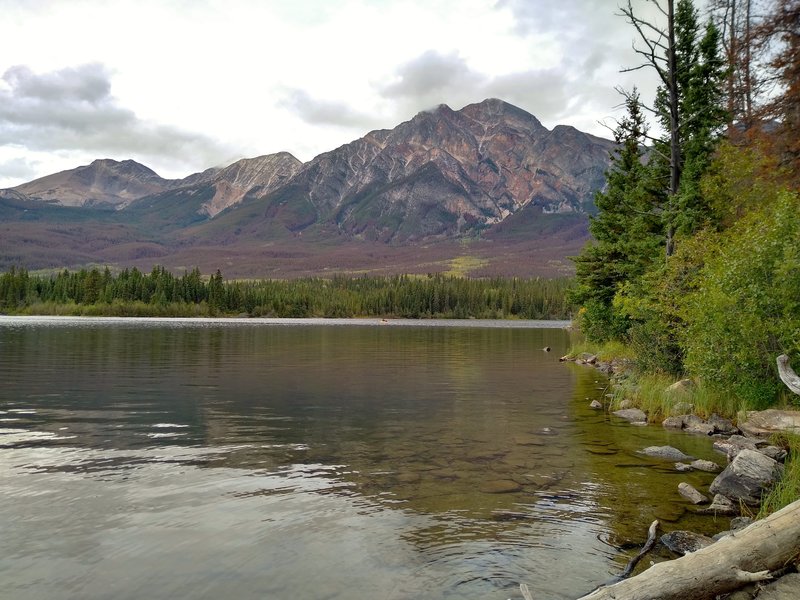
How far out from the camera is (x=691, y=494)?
53.5 feet

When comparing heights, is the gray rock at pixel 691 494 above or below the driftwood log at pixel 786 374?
below

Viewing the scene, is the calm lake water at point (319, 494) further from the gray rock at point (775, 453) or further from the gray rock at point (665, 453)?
the gray rock at point (775, 453)

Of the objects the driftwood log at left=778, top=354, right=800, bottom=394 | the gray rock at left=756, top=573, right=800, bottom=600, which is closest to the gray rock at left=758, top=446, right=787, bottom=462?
the driftwood log at left=778, top=354, right=800, bottom=394

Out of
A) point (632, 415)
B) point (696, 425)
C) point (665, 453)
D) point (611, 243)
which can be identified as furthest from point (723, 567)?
point (611, 243)

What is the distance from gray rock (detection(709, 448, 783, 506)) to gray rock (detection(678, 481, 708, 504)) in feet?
2.32

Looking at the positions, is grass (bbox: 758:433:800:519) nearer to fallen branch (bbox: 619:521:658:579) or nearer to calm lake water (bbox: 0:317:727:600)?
calm lake water (bbox: 0:317:727:600)

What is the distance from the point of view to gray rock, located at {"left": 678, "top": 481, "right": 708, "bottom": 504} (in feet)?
52.1

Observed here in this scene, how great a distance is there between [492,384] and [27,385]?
105ft

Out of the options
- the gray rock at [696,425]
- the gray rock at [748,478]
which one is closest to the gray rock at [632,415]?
the gray rock at [696,425]

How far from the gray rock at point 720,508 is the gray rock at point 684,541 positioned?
2628 mm

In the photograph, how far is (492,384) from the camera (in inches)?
1700

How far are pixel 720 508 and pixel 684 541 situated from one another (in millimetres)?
3363

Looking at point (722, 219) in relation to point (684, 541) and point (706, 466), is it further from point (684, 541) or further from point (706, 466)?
point (684, 541)

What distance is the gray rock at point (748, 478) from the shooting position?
1574cm
